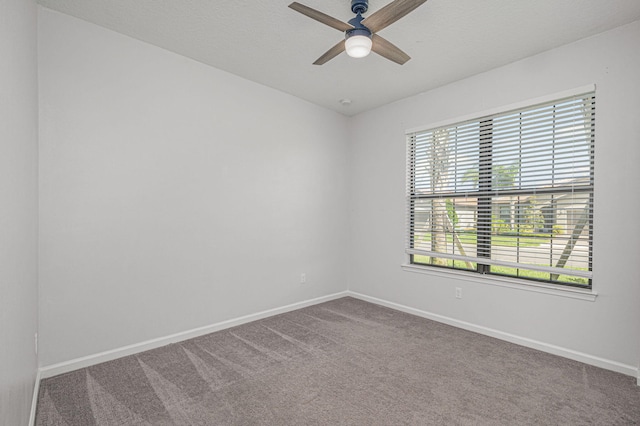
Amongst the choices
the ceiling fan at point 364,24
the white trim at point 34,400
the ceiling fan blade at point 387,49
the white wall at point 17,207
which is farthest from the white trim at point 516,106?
the white trim at point 34,400

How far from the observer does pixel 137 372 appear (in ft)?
8.00

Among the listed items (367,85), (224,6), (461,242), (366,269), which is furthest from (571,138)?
(224,6)

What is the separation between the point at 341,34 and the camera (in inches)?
105

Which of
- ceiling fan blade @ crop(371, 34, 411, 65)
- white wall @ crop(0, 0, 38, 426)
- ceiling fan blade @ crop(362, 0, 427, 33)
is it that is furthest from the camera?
ceiling fan blade @ crop(371, 34, 411, 65)

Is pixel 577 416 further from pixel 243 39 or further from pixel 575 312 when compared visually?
pixel 243 39

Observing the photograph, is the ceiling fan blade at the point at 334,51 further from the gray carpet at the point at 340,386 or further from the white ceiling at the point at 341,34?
the gray carpet at the point at 340,386

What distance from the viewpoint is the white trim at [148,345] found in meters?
2.39

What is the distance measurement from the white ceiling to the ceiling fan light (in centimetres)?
37

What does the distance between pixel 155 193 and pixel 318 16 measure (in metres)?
2.05

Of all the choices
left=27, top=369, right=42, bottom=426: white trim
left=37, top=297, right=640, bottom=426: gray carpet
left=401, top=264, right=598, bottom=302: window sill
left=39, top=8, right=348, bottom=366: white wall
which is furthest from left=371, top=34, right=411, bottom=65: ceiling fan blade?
left=27, top=369, right=42, bottom=426: white trim

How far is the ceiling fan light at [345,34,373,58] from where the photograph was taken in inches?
82.4

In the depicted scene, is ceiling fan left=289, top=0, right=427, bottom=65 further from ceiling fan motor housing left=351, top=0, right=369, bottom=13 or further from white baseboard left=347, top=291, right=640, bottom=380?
white baseboard left=347, top=291, right=640, bottom=380

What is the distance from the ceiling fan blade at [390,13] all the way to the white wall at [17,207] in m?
1.81

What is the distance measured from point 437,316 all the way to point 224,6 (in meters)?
3.67
